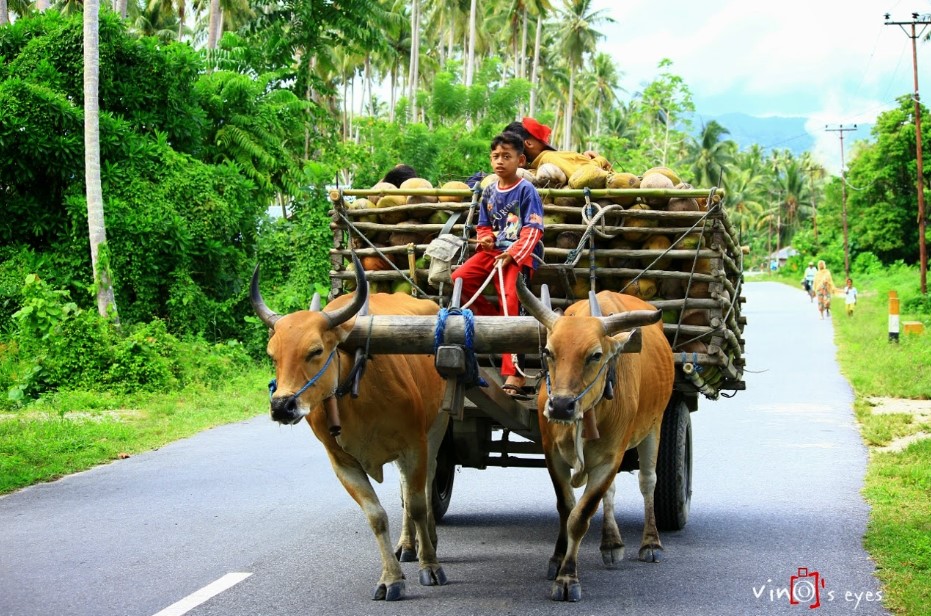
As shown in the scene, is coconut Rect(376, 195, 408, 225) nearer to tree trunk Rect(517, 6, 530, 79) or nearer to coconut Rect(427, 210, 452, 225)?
coconut Rect(427, 210, 452, 225)

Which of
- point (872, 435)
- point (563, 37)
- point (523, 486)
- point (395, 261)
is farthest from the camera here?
point (563, 37)

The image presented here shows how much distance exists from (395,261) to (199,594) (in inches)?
120

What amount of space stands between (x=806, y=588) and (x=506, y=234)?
2767 millimetres

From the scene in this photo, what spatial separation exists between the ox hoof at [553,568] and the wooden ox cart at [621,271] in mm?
909

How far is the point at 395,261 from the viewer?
816cm

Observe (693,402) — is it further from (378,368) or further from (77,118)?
(77,118)

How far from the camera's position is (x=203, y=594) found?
19.4ft

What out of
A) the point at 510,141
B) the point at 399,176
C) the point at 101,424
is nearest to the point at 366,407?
the point at 510,141

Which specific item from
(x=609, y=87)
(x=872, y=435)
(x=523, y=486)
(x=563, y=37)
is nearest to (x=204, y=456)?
(x=523, y=486)

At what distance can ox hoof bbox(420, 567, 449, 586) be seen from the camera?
6266mm

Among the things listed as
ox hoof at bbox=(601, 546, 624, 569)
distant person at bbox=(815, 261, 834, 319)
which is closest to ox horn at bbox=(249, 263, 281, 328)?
ox hoof at bbox=(601, 546, 624, 569)

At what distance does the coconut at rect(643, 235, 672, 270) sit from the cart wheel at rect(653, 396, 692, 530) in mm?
986

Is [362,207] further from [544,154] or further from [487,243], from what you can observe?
[487,243]

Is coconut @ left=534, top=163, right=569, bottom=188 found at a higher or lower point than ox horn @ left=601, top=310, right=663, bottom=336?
higher
